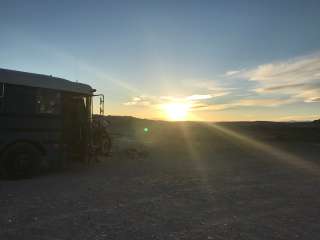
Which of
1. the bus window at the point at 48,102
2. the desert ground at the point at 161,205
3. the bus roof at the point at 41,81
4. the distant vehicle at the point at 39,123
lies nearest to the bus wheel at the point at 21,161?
the distant vehicle at the point at 39,123

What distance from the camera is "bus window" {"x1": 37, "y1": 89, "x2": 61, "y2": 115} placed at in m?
12.4

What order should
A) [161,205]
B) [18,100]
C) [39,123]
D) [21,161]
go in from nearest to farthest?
[161,205] → [18,100] → [21,161] → [39,123]

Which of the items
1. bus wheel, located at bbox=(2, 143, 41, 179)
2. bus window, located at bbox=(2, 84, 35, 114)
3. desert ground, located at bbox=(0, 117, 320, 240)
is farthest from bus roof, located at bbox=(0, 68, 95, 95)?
desert ground, located at bbox=(0, 117, 320, 240)

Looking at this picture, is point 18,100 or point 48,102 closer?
point 18,100

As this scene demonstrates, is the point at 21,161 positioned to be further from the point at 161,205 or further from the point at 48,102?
the point at 161,205

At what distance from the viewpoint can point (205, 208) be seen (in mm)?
8273

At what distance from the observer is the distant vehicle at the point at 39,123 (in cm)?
1166

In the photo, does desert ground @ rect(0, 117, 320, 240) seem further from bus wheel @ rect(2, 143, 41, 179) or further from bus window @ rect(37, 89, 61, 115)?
bus window @ rect(37, 89, 61, 115)

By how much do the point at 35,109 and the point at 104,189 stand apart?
4.01 m

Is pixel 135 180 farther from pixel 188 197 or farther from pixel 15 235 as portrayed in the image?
Result: pixel 15 235

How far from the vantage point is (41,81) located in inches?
487

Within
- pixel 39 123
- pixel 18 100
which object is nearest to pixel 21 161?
pixel 39 123

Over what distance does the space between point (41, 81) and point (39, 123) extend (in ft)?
4.68

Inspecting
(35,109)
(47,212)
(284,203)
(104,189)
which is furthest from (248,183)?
(35,109)
